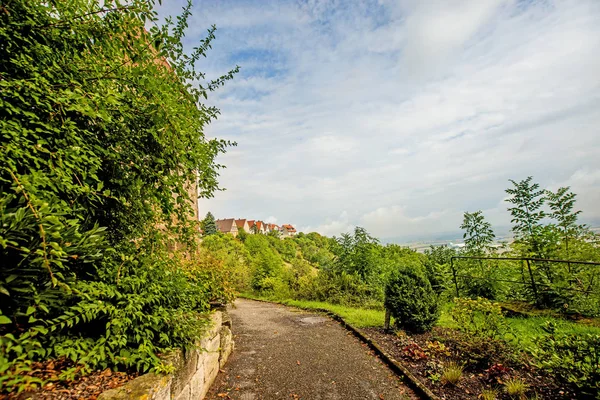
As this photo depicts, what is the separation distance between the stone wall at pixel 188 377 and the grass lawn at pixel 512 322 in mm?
4088

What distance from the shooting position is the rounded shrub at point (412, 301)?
6.18 m

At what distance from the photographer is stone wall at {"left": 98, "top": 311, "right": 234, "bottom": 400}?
7.57ft

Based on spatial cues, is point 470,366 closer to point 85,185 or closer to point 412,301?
point 412,301

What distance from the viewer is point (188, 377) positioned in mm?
3385

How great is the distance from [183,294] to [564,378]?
4857 millimetres

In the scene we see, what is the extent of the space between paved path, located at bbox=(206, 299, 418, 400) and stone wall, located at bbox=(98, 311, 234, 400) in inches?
12.2

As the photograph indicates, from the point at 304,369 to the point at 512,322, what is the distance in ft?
16.3

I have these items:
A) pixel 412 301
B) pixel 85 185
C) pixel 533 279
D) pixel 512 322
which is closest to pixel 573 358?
pixel 412 301

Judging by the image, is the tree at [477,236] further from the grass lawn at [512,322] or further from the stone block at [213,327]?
the stone block at [213,327]

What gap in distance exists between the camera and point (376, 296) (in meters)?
10.8

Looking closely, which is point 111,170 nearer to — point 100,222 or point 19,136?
point 100,222

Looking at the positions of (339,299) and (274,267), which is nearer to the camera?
(339,299)

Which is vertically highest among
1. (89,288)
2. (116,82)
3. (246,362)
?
(116,82)

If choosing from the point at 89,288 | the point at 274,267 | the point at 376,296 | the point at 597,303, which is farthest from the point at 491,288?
the point at 274,267
